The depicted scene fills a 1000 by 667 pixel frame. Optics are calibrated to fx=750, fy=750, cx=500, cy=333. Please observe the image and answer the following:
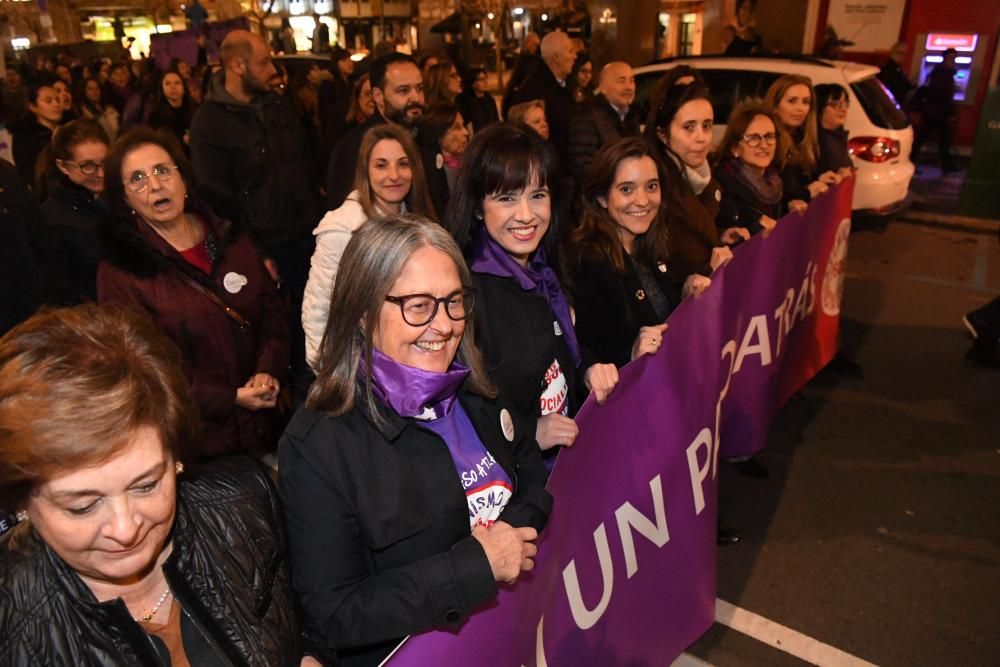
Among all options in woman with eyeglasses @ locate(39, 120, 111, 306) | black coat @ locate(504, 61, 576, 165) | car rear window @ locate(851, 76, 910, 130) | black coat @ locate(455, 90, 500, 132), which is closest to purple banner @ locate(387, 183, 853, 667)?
woman with eyeglasses @ locate(39, 120, 111, 306)

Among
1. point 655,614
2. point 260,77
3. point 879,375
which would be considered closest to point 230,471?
point 655,614

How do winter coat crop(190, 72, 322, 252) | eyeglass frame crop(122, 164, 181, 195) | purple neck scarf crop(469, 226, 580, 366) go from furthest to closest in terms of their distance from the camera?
winter coat crop(190, 72, 322, 252)
eyeglass frame crop(122, 164, 181, 195)
purple neck scarf crop(469, 226, 580, 366)

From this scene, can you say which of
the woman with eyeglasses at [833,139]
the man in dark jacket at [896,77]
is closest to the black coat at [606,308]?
the woman with eyeglasses at [833,139]

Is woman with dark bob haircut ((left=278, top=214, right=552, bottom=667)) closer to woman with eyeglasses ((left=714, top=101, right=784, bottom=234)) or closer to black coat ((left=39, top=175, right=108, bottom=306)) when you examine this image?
black coat ((left=39, top=175, right=108, bottom=306))

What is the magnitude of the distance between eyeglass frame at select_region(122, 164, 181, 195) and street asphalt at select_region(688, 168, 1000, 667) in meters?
2.83

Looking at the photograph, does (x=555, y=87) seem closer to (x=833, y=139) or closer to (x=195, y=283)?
(x=833, y=139)

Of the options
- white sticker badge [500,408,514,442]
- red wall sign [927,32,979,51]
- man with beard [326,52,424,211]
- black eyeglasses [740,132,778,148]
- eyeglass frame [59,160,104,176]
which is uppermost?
red wall sign [927,32,979,51]

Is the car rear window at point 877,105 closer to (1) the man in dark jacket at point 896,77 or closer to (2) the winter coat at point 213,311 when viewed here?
(1) the man in dark jacket at point 896,77

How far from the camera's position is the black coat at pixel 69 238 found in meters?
3.59

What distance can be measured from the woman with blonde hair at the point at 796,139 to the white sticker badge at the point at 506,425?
11.2 ft

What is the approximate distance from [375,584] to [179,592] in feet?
1.30

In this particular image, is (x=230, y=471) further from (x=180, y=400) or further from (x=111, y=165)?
(x=111, y=165)

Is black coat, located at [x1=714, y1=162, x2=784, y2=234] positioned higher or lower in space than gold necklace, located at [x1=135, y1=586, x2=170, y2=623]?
higher

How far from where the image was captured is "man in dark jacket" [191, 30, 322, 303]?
181 inches
